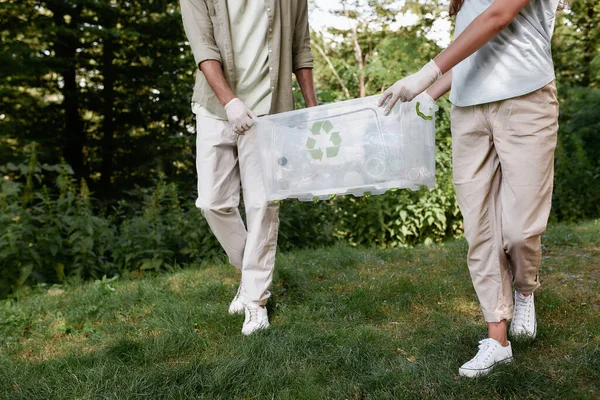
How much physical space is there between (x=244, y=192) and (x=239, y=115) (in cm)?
48

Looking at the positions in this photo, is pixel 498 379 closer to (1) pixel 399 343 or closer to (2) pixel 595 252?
(1) pixel 399 343

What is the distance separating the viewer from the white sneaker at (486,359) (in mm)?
2160

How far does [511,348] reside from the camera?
237 centimetres

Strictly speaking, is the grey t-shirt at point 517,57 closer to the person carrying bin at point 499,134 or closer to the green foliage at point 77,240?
the person carrying bin at point 499,134

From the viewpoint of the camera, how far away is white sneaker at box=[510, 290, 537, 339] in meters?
2.51

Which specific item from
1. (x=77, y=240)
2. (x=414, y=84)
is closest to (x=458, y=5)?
(x=414, y=84)

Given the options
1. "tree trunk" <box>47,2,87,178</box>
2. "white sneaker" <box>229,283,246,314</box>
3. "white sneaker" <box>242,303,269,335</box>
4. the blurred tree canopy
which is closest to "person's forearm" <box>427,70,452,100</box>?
"white sneaker" <box>242,303,269,335</box>

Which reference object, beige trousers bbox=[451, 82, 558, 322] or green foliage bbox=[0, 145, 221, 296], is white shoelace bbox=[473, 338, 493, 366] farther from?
green foliage bbox=[0, 145, 221, 296]

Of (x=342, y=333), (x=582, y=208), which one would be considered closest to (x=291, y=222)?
(x=342, y=333)

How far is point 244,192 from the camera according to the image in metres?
2.96

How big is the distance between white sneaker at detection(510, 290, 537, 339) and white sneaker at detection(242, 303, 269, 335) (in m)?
1.20

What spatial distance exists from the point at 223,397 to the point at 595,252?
3.32 metres

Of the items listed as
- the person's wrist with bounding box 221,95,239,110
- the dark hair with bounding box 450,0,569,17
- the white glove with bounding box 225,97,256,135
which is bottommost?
the white glove with bounding box 225,97,256,135

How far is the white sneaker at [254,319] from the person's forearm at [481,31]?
1.53 meters
